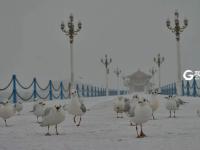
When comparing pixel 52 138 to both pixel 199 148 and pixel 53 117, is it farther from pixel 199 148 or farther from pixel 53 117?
pixel 199 148

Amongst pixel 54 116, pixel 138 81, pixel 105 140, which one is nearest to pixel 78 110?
pixel 54 116

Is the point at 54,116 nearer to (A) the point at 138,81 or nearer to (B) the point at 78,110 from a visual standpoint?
(B) the point at 78,110

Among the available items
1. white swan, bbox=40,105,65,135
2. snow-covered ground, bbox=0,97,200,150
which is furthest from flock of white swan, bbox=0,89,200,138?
snow-covered ground, bbox=0,97,200,150

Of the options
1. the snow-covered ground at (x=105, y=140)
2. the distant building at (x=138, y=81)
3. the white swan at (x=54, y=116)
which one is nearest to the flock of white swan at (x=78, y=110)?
the white swan at (x=54, y=116)

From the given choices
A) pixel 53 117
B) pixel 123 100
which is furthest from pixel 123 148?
pixel 123 100

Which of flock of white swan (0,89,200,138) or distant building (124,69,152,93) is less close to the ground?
distant building (124,69,152,93)

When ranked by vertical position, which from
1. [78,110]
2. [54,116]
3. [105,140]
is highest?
[78,110]

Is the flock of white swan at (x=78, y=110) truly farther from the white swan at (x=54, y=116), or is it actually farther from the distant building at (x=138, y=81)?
the distant building at (x=138, y=81)

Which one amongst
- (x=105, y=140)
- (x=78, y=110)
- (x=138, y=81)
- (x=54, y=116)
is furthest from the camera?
(x=138, y=81)

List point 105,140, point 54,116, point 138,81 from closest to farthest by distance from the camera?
point 105,140 < point 54,116 < point 138,81

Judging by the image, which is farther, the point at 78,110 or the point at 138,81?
the point at 138,81

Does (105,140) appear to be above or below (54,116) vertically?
below

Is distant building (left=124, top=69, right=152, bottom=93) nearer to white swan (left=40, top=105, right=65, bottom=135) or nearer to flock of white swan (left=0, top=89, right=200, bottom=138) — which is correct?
flock of white swan (left=0, top=89, right=200, bottom=138)

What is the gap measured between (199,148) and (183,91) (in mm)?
26731
